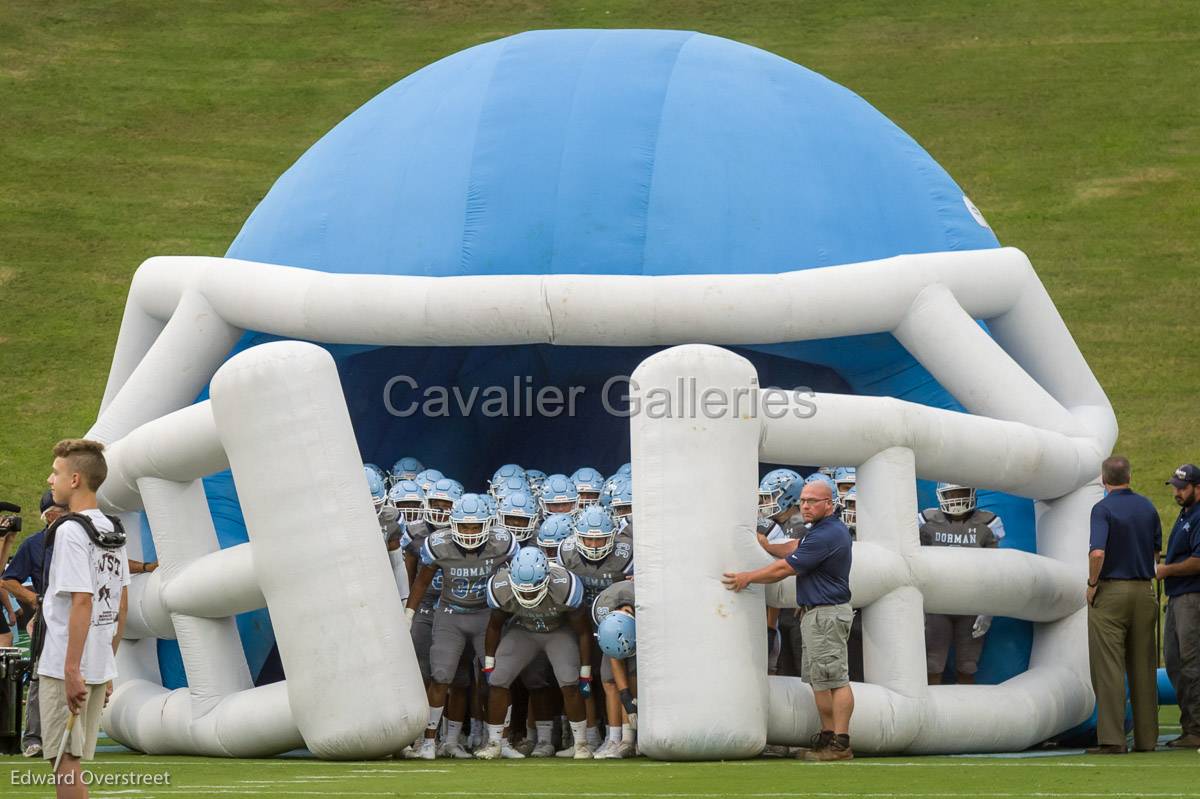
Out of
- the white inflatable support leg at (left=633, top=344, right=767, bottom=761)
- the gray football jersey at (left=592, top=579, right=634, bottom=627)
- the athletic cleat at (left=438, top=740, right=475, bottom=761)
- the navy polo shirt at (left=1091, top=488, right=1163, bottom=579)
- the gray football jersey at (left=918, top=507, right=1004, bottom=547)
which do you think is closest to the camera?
the white inflatable support leg at (left=633, top=344, right=767, bottom=761)

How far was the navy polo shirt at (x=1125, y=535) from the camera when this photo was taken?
27.0ft

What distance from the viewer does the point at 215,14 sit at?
98.8 ft

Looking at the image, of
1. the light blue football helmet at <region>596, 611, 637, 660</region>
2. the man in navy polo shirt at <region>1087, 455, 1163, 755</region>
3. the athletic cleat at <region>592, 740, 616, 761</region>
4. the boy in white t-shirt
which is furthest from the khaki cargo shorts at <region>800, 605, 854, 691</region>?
the boy in white t-shirt

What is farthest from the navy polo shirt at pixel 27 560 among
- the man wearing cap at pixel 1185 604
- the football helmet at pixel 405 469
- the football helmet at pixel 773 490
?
the man wearing cap at pixel 1185 604

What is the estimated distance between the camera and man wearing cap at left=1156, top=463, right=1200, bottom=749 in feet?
28.1

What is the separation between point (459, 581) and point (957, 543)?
239 centimetres

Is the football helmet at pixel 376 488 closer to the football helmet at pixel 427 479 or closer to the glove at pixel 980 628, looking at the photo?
the football helmet at pixel 427 479

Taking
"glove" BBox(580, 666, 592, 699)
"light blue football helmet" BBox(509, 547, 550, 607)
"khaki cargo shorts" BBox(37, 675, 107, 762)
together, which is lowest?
"khaki cargo shorts" BBox(37, 675, 107, 762)

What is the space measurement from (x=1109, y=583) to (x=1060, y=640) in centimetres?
58

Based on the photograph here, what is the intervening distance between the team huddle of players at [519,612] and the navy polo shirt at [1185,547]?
2.59 metres

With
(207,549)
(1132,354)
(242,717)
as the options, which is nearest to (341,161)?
(207,549)

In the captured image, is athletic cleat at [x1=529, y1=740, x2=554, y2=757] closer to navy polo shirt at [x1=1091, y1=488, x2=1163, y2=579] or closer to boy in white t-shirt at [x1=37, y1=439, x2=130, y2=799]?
navy polo shirt at [x1=1091, y1=488, x2=1163, y2=579]

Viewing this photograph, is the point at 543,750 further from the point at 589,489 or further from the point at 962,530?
the point at 962,530

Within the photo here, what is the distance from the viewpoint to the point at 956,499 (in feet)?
28.9
